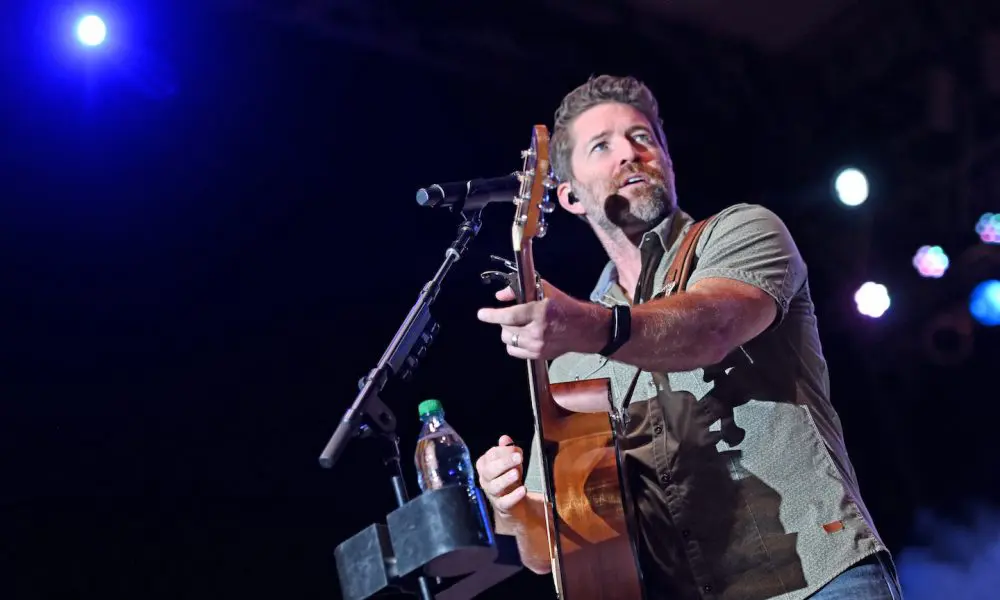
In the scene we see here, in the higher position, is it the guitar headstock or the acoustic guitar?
the guitar headstock

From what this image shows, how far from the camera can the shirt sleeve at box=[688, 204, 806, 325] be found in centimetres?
229

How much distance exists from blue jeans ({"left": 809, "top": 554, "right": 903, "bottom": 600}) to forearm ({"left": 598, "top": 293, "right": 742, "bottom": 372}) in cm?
64

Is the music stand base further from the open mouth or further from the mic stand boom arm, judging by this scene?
the open mouth

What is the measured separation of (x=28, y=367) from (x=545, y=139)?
3.17 metres

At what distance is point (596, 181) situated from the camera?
318 centimetres

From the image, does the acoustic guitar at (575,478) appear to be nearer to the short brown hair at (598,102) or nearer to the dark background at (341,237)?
the short brown hair at (598,102)

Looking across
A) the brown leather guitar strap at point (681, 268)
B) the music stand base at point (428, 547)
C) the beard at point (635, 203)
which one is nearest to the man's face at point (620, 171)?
the beard at point (635, 203)

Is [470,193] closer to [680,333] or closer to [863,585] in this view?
[680,333]

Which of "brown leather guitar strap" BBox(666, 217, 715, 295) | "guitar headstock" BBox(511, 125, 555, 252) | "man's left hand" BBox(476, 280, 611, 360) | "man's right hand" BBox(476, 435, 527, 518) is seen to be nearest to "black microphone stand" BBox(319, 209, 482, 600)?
"guitar headstock" BBox(511, 125, 555, 252)

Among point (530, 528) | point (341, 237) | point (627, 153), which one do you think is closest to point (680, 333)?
point (530, 528)

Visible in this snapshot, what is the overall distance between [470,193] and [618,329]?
804 millimetres

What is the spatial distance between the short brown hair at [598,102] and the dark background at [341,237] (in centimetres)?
199

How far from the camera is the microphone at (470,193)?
2490 millimetres

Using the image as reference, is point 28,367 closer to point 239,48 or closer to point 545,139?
point 239,48
